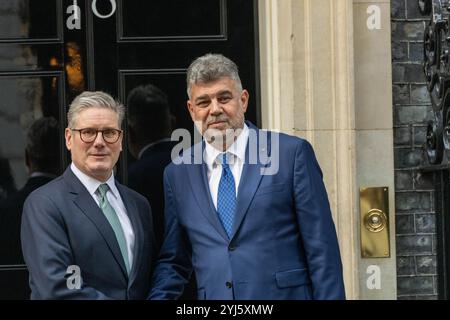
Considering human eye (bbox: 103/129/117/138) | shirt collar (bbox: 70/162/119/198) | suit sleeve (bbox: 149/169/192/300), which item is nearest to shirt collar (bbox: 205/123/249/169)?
suit sleeve (bbox: 149/169/192/300)

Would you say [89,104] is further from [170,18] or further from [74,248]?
[170,18]

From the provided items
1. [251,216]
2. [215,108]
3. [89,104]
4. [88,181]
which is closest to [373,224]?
[251,216]

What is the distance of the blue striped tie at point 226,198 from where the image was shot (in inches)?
174

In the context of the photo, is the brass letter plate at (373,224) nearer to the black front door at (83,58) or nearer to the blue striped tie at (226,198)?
the black front door at (83,58)

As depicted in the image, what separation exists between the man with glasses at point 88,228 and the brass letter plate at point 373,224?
1.80m

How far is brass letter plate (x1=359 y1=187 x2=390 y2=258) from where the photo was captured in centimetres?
597

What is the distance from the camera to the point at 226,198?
445 centimetres

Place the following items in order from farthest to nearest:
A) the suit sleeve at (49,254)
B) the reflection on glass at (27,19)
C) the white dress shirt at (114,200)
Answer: the reflection on glass at (27,19), the white dress shirt at (114,200), the suit sleeve at (49,254)

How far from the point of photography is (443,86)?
564 cm

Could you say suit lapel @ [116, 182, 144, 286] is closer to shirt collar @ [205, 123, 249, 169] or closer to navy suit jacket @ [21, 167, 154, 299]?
navy suit jacket @ [21, 167, 154, 299]

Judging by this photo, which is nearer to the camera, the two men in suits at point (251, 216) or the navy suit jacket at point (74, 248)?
the navy suit jacket at point (74, 248)

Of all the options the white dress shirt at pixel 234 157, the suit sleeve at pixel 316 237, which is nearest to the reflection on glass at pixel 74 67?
the white dress shirt at pixel 234 157

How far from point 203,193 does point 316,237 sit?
0.53m
